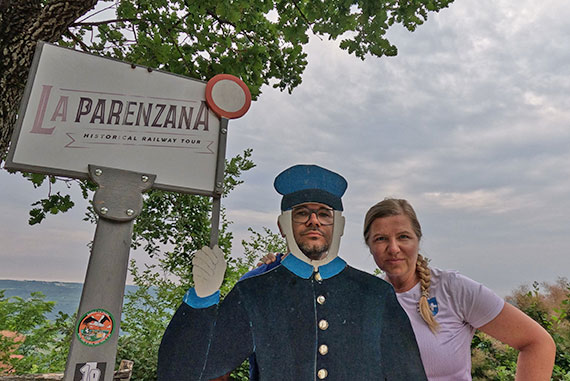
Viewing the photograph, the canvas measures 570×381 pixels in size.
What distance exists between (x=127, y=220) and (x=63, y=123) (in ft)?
2.28

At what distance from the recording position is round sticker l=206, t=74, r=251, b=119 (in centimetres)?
233

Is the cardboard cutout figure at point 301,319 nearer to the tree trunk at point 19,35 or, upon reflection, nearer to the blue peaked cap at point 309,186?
the blue peaked cap at point 309,186

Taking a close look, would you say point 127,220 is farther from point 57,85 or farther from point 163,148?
point 57,85

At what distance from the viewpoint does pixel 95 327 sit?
73.8 inches

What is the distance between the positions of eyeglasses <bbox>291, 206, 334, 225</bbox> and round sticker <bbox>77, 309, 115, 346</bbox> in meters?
1.11

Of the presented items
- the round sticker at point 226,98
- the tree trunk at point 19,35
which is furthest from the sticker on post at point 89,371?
the tree trunk at point 19,35

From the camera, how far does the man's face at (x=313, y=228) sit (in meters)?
1.77

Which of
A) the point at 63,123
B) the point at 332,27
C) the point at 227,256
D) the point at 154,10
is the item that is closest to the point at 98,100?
the point at 63,123

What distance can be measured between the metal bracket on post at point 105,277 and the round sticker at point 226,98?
59 cm

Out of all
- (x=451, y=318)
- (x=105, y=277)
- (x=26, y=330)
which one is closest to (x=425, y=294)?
A: (x=451, y=318)

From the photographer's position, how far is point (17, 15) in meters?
3.32

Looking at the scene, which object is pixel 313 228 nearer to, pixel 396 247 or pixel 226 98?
pixel 396 247

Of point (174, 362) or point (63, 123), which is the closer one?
point (174, 362)

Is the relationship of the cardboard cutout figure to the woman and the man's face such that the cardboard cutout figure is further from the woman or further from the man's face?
the woman
